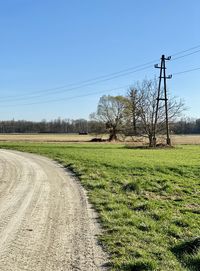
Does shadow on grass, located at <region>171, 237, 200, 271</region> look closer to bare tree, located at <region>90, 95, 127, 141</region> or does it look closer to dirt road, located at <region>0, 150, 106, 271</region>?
dirt road, located at <region>0, 150, 106, 271</region>

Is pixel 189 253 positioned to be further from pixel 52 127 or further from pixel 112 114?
pixel 52 127

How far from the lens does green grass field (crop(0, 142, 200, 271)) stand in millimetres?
6582

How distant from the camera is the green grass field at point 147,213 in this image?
6.58 meters

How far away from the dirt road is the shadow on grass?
4.01 feet

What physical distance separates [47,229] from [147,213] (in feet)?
10.2

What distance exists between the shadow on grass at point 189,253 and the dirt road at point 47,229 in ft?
4.01

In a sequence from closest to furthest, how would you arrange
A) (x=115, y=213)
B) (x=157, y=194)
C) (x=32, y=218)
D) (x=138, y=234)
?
(x=138, y=234)
(x=32, y=218)
(x=115, y=213)
(x=157, y=194)

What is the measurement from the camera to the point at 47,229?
8.38 metres

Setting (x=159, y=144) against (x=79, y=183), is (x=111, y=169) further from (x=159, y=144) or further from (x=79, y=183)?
(x=159, y=144)

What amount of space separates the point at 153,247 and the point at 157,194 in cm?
733

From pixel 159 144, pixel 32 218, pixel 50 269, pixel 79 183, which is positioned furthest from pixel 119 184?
pixel 159 144

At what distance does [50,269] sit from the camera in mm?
5941

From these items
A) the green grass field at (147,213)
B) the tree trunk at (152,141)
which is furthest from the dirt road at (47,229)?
the tree trunk at (152,141)

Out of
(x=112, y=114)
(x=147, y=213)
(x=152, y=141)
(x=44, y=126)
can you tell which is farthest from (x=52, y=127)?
(x=147, y=213)
